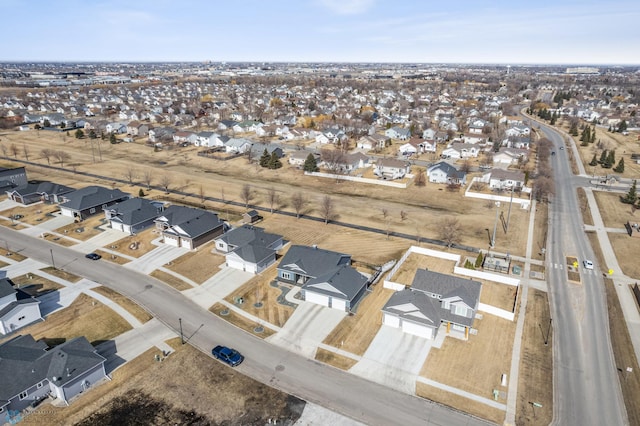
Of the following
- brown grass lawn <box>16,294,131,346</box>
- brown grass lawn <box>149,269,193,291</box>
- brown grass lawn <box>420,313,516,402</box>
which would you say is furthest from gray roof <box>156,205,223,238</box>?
brown grass lawn <box>420,313,516,402</box>

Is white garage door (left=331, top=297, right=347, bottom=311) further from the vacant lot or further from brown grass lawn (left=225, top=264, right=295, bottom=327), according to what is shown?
the vacant lot

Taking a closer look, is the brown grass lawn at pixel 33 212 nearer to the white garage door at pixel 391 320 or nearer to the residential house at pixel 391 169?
the white garage door at pixel 391 320

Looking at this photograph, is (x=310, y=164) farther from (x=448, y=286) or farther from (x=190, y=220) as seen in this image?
(x=448, y=286)

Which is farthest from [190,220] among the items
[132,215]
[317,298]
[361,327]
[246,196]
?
[361,327]

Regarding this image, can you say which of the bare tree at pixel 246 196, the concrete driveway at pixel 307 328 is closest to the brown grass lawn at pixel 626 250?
the concrete driveway at pixel 307 328

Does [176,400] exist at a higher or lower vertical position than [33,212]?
lower

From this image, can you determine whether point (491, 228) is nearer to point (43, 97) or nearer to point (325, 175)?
point (325, 175)
